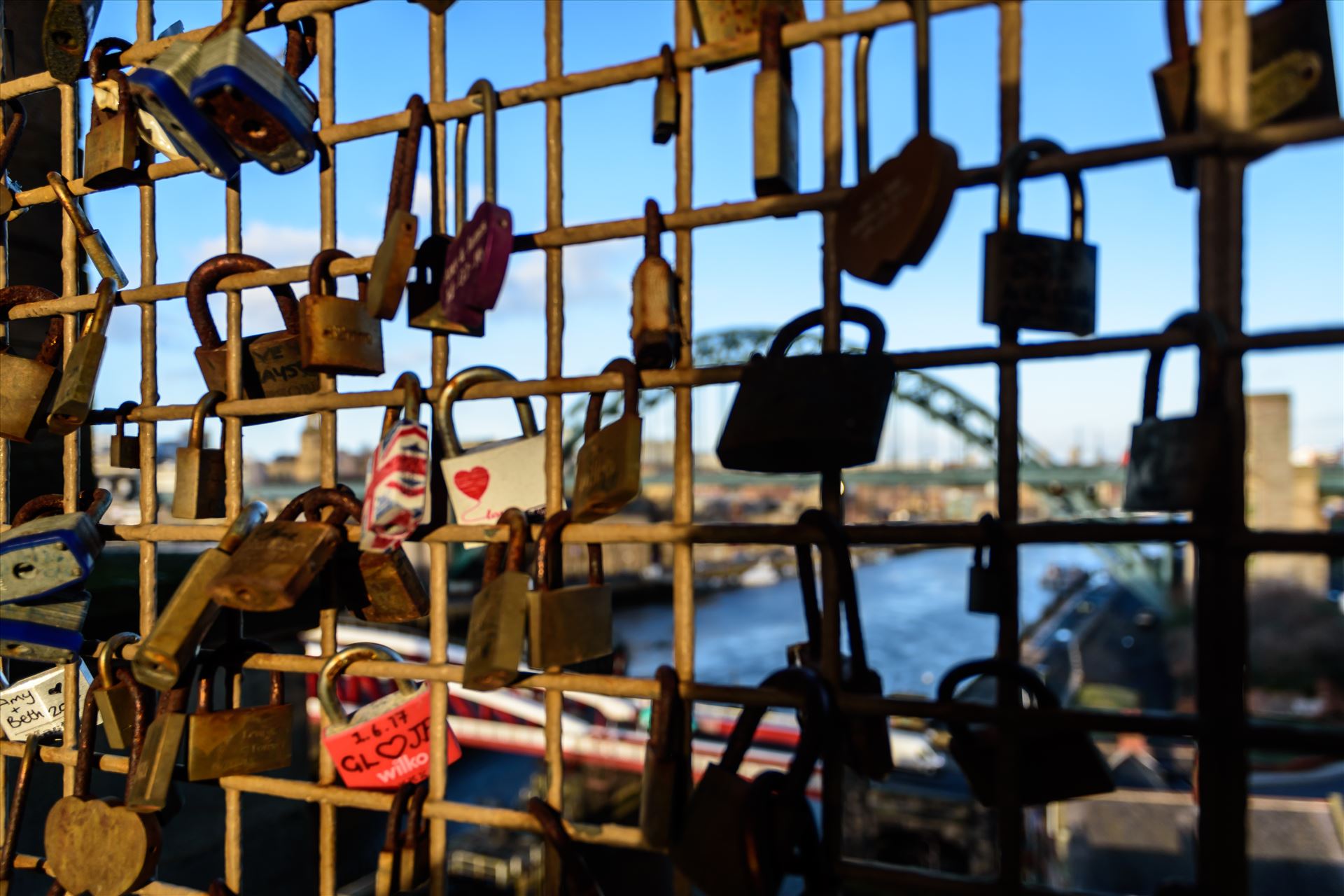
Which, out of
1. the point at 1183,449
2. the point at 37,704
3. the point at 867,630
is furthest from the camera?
the point at 867,630

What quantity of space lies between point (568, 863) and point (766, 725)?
9.30 meters

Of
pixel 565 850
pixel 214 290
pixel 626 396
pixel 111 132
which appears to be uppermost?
pixel 111 132

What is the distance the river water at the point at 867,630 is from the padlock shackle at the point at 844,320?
68.0 feet

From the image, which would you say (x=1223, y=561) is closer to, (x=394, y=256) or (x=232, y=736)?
(x=394, y=256)

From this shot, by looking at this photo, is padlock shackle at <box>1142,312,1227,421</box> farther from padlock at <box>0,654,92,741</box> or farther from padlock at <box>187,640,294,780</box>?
padlock at <box>0,654,92,741</box>

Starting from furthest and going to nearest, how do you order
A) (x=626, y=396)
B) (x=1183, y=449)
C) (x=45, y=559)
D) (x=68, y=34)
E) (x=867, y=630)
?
(x=867, y=630)
(x=68, y=34)
(x=45, y=559)
(x=626, y=396)
(x=1183, y=449)

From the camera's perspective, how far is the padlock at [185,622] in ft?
3.45

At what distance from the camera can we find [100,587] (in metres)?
2.11

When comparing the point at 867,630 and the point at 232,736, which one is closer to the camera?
the point at 232,736

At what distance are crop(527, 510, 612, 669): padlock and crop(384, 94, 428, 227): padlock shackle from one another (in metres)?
0.50

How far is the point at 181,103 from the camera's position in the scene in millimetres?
1038

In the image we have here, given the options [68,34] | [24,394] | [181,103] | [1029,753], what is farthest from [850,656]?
[68,34]

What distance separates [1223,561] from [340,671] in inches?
45.2

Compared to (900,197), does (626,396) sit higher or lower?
lower
